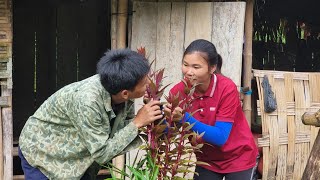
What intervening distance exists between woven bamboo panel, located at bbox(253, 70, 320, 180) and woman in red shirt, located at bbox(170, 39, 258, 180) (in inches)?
66.2

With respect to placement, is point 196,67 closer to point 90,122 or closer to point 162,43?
point 90,122

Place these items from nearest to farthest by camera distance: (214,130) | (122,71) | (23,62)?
(122,71)
(214,130)
(23,62)

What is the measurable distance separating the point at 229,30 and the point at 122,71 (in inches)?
86.0

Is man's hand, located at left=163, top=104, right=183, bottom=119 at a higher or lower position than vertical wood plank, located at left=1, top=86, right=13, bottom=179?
higher

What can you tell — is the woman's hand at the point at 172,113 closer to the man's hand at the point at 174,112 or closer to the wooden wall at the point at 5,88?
the man's hand at the point at 174,112

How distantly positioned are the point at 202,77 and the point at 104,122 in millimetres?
704

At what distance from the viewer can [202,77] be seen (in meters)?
3.10

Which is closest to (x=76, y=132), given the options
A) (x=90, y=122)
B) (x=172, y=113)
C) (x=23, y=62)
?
(x=90, y=122)

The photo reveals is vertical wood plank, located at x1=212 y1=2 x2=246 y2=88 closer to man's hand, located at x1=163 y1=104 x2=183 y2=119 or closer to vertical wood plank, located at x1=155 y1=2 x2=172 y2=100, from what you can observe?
vertical wood plank, located at x1=155 y1=2 x2=172 y2=100

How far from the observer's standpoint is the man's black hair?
8.48 feet

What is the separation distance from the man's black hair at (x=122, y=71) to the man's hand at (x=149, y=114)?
Result: 0.41ft

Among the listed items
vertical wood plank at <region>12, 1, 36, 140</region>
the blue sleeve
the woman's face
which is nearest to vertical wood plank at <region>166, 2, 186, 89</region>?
the woman's face

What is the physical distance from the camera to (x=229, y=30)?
15.0 ft

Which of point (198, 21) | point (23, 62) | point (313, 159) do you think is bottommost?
point (313, 159)
